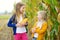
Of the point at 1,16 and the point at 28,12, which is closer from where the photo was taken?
the point at 28,12

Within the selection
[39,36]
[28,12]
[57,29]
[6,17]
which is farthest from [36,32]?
[6,17]

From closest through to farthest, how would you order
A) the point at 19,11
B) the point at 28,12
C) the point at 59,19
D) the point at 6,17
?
the point at 59,19
the point at 19,11
the point at 28,12
the point at 6,17

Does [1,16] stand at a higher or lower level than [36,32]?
higher

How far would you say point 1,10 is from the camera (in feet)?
6.45

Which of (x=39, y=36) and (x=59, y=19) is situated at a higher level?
(x=59, y=19)

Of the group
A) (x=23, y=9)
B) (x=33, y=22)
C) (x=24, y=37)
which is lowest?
(x=24, y=37)

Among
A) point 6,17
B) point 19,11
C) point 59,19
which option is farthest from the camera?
point 6,17

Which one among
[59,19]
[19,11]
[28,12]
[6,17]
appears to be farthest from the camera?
[6,17]

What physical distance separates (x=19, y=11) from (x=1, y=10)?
0.35 m

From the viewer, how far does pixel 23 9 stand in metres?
1.70

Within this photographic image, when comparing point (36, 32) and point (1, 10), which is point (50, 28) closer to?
point (36, 32)

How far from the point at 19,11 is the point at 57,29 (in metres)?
0.35

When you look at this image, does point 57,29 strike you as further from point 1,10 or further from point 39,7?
point 1,10

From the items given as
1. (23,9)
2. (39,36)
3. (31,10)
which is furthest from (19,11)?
(39,36)
